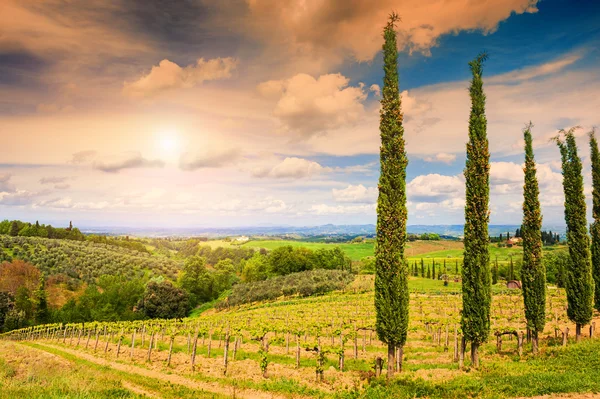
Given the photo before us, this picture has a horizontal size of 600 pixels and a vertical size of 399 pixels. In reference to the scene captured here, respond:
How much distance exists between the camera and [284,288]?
235 feet

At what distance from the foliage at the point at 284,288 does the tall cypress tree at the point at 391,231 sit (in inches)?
2203

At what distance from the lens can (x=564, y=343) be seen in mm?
22094

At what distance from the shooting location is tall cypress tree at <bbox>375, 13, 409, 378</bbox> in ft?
56.1

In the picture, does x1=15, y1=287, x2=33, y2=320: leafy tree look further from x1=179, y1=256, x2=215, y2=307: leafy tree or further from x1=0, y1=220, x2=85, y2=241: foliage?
x1=0, y1=220, x2=85, y2=241: foliage

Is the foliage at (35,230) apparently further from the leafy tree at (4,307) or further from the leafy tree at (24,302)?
the leafy tree at (4,307)

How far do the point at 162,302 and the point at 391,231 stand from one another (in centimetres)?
5713

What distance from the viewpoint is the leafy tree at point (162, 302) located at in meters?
60.5

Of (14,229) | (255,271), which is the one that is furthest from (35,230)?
(255,271)

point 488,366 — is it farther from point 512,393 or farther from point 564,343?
point 564,343

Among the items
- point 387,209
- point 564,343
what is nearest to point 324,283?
point 564,343

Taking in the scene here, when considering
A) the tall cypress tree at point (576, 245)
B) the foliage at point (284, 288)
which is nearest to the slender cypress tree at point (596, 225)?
the tall cypress tree at point (576, 245)

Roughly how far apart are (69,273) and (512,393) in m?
88.8

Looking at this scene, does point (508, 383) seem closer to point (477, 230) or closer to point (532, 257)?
point (477, 230)

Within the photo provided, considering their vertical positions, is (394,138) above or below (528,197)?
above
